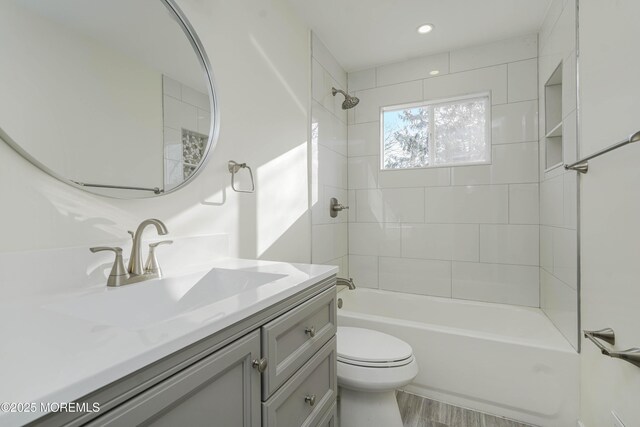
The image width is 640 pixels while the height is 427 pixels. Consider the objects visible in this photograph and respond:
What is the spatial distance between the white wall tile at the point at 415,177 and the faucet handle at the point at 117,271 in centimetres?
221

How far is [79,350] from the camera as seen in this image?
475 mm

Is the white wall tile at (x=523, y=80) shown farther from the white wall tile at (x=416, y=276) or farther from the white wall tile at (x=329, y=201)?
the white wall tile at (x=329, y=201)

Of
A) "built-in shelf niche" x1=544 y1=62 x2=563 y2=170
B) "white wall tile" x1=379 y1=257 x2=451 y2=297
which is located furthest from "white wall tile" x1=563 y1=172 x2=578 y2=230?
"white wall tile" x1=379 y1=257 x2=451 y2=297

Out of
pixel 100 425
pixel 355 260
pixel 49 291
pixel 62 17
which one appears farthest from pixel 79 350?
pixel 355 260

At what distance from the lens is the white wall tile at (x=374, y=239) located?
2.70 metres

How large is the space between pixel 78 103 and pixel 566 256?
7.67ft

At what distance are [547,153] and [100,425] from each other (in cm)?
261

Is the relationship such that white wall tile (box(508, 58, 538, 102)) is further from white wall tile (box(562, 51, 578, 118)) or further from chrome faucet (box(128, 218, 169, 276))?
chrome faucet (box(128, 218, 169, 276))

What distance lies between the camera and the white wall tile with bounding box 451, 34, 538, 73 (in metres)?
2.27

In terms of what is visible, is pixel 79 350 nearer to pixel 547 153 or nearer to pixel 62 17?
pixel 62 17

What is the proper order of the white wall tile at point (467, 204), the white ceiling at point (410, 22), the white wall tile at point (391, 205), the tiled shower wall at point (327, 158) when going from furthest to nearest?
the white wall tile at point (391, 205) < the white wall tile at point (467, 204) < the tiled shower wall at point (327, 158) < the white ceiling at point (410, 22)

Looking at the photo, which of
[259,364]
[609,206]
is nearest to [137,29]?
[259,364]

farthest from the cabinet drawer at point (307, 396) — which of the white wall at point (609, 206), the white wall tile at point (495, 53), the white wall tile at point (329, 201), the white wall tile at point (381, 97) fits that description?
the white wall tile at point (495, 53)

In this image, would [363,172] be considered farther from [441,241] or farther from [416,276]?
[416,276]
